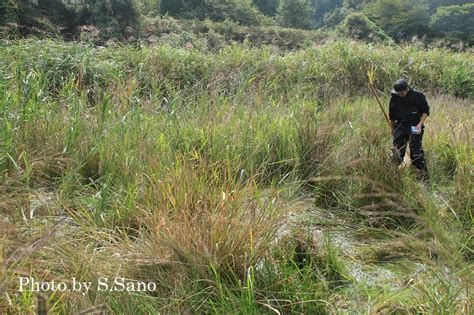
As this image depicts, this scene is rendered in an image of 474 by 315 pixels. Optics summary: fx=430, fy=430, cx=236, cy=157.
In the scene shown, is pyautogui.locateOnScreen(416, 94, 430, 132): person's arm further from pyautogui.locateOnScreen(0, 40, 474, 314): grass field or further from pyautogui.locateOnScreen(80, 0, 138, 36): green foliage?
pyautogui.locateOnScreen(80, 0, 138, 36): green foliage

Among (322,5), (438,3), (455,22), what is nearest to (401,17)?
(455,22)

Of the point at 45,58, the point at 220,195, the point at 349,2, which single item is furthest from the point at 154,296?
the point at 349,2

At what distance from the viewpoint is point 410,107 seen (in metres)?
4.59

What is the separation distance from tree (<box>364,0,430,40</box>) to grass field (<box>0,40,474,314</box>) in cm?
3645

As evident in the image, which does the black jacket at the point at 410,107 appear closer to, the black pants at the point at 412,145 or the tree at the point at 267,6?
the black pants at the point at 412,145

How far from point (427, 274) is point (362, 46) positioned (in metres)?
10.2

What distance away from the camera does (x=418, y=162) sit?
4250mm

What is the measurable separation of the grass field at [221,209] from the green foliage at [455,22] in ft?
117

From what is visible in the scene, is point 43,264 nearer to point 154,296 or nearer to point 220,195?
point 154,296

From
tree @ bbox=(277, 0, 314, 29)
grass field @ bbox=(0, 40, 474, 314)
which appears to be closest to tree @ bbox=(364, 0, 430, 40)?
tree @ bbox=(277, 0, 314, 29)

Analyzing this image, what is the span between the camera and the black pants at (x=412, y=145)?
424 centimetres

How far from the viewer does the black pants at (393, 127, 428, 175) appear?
13.9ft

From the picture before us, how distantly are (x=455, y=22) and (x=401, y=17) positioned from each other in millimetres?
4579

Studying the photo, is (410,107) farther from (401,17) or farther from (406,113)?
(401,17)
